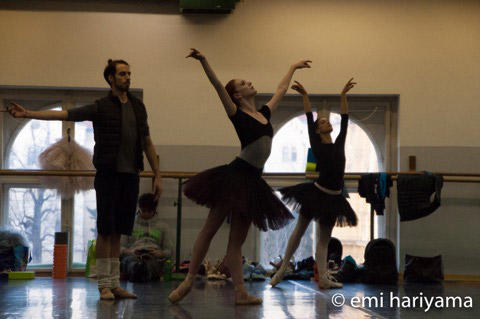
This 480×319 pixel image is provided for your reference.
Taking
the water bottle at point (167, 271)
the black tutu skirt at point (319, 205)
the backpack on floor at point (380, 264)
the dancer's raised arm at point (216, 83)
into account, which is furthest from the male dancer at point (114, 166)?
the backpack on floor at point (380, 264)

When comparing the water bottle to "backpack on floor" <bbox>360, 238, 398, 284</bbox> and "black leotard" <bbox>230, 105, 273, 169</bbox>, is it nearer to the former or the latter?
"backpack on floor" <bbox>360, 238, 398, 284</bbox>

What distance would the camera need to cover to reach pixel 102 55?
7016 millimetres

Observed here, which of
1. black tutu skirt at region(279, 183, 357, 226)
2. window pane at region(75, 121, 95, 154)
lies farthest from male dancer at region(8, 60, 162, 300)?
window pane at region(75, 121, 95, 154)

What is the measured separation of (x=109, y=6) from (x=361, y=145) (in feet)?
10.4

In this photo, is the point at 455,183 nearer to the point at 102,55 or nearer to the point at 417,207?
the point at 417,207

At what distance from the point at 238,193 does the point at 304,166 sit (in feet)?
11.5

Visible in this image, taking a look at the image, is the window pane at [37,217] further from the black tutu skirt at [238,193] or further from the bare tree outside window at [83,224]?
the black tutu skirt at [238,193]

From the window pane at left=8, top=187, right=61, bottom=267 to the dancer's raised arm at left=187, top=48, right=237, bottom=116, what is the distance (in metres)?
3.79

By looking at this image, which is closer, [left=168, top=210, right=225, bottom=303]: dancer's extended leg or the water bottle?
A: [left=168, top=210, right=225, bottom=303]: dancer's extended leg

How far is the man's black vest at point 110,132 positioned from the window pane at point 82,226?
3.11 meters

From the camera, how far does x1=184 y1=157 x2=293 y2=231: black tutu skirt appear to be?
3871mm

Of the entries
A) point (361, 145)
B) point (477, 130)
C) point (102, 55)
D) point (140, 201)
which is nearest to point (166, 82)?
point (102, 55)

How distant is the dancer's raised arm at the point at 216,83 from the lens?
3.74 meters

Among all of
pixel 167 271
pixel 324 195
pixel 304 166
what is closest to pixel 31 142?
pixel 167 271
